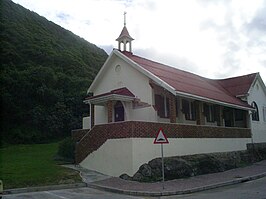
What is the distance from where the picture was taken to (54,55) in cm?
4631

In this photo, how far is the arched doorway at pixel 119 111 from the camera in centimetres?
2181

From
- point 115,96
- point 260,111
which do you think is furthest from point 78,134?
point 260,111

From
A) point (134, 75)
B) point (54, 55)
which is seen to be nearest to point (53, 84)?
point (54, 55)

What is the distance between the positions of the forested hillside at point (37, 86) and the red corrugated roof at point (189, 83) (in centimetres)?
1388

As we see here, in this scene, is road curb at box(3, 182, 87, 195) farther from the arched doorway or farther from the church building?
the arched doorway

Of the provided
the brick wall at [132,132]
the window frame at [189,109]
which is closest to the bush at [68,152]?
the brick wall at [132,132]

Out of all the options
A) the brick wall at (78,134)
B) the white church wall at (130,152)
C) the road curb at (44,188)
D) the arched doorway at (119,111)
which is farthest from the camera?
the arched doorway at (119,111)

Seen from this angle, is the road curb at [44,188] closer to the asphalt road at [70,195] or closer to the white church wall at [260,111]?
the asphalt road at [70,195]

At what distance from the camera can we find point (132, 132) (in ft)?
51.2

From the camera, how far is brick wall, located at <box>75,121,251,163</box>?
52.2ft

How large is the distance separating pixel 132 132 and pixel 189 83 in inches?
360

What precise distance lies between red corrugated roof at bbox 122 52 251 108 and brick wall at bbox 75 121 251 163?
2172mm

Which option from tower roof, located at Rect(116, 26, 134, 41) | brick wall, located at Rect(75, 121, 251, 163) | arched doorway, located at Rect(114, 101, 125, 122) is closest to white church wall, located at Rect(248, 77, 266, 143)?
brick wall, located at Rect(75, 121, 251, 163)

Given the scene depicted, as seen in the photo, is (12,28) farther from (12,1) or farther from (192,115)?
(192,115)
